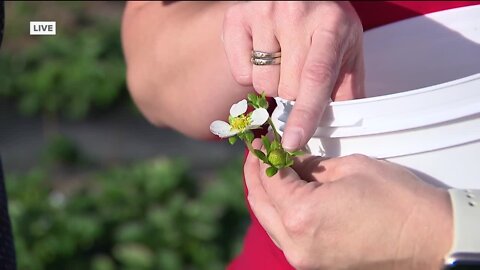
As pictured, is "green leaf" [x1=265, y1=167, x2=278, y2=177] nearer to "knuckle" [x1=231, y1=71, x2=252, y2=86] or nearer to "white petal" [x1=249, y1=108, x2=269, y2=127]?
"white petal" [x1=249, y1=108, x2=269, y2=127]

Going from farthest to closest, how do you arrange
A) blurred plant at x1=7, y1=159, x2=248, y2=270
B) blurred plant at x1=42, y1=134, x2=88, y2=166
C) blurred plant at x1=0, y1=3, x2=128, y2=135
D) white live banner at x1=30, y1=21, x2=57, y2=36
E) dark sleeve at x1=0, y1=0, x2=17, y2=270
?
blurred plant at x1=0, y1=3, x2=128, y2=135, blurred plant at x1=42, y1=134, x2=88, y2=166, blurred plant at x1=7, y1=159, x2=248, y2=270, white live banner at x1=30, y1=21, x2=57, y2=36, dark sleeve at x1=0, y1=0, x2=17, y2=270

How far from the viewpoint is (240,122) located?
2.75 feet

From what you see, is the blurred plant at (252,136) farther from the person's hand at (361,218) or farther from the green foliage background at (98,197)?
the green foliage background at (98,197)

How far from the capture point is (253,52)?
36.9 inches

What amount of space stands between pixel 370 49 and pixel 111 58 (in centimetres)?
184

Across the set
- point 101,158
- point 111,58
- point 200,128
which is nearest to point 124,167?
point 101,158

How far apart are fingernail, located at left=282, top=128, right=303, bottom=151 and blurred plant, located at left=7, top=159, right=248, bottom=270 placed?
1249mm

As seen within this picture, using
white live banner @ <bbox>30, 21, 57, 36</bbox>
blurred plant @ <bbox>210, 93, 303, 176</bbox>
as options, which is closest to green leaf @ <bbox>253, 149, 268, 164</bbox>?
blurred plant @ <bbox>210, 93, 303, 176</bbox>

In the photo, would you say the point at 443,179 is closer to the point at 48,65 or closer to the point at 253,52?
the point at 253,52

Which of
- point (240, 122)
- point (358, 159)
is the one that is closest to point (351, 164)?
point (358, 159)

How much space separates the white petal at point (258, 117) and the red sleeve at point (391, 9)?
0.98ft

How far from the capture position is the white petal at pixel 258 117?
83 centimetres

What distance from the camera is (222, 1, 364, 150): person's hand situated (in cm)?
86

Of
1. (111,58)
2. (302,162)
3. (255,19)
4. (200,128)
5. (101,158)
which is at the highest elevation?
(255,19)
